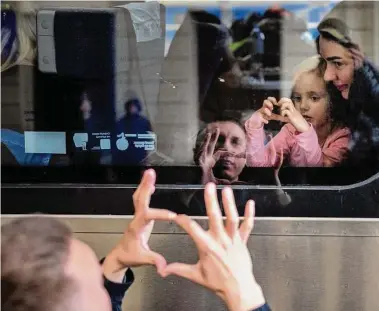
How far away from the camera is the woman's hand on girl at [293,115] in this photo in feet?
5.57

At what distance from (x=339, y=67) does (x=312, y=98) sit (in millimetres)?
118

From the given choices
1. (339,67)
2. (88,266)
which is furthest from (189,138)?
(88,266)

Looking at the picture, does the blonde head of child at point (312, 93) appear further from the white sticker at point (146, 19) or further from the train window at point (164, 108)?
the white sticker at point (146, 19)

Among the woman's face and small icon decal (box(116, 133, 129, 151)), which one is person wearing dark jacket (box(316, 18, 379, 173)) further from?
small icon decal (box(116, 133, 129, 151))

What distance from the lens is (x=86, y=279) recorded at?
1.30m

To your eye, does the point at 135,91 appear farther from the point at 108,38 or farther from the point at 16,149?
the point at 16,149

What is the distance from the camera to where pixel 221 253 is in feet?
4.02

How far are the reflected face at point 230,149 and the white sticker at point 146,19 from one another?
37cm

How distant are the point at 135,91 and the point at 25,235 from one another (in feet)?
2.29

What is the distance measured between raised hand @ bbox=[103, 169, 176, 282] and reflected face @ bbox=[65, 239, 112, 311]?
0.13 feet

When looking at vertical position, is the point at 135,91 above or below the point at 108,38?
below

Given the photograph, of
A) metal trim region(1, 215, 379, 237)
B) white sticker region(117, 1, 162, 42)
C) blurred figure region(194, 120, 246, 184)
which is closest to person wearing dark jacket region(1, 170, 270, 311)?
A: metal trim region(1, 215, 379, 237)

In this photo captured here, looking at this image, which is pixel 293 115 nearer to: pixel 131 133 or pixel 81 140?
pixel 131 133

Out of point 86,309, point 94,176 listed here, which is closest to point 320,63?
point 94,176
